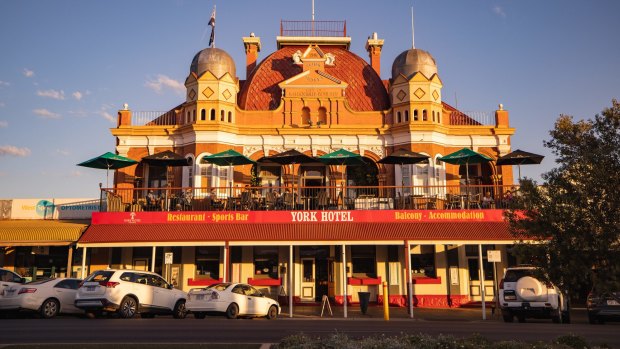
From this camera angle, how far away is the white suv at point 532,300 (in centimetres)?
1770

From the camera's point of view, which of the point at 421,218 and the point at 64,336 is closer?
the point at 64,336

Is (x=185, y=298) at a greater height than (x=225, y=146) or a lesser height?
lesser

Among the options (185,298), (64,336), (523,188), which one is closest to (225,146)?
(185,298)

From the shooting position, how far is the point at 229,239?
71.2ft

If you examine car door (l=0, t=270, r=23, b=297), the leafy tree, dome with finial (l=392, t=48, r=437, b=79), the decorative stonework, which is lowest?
car door (l=0, t=270, r=23, b=297)

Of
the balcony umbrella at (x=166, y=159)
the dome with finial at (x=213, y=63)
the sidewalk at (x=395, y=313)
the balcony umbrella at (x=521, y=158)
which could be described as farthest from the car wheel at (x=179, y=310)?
the balcony umbrella at (x=521, y=158)

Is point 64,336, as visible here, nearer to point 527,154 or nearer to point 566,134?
point 566,134

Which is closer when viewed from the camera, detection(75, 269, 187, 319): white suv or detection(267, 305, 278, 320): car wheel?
detection(75, 269, 187, 319): white suv

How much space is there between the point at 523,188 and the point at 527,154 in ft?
50.2

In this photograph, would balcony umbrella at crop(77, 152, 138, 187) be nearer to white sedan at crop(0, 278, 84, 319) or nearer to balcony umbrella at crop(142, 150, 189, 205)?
balcony umbrella at crop(142, 150, 189, 205)

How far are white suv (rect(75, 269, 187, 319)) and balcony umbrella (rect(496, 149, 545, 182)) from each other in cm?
1548

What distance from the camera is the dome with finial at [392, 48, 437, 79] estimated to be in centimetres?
Answer: 2866

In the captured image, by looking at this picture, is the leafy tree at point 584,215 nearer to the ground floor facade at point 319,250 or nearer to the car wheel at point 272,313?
the car wheel at point 272,313

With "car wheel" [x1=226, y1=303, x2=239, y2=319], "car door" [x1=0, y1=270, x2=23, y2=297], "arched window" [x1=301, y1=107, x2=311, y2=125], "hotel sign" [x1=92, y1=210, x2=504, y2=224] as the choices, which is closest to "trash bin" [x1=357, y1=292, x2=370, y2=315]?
"hotel sign" [x1=92, y1=210, x2=504, y2=224]
